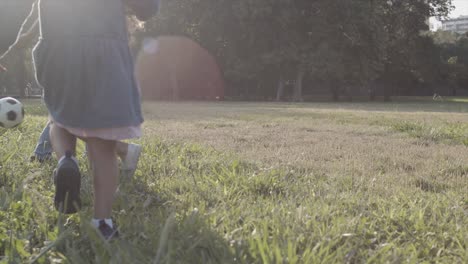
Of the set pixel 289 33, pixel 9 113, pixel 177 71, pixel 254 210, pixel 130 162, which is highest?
pixel 289 33

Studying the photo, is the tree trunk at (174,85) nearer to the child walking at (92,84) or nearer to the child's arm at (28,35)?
the child's arm at (28,35)

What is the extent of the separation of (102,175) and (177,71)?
30.6 metres

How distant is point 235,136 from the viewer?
5887mm

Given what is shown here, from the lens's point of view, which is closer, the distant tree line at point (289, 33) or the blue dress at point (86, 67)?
the blue dress at point (86, 67)

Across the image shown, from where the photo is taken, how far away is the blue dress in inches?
74.2

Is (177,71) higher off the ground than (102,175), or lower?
higher

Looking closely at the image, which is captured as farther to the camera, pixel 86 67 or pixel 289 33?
pixel 289 33

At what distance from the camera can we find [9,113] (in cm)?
257

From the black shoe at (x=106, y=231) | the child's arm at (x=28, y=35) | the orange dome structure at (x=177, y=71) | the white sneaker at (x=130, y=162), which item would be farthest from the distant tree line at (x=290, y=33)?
the black shoe at (x=106, y=231)

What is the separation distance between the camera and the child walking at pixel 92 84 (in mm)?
1892

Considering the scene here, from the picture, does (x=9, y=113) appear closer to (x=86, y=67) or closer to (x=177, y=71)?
(x=86, y=67)

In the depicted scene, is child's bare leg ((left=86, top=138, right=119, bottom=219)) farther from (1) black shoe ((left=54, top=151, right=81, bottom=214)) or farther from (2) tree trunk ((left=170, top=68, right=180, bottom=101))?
(2) tree trunk ((left=170, top=68, right=180, bottom=101))

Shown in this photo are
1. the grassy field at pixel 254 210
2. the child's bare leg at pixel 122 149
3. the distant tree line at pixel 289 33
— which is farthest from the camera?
the distant tree line at pixel 289 33

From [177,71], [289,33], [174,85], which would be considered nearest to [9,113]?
[289,33]
